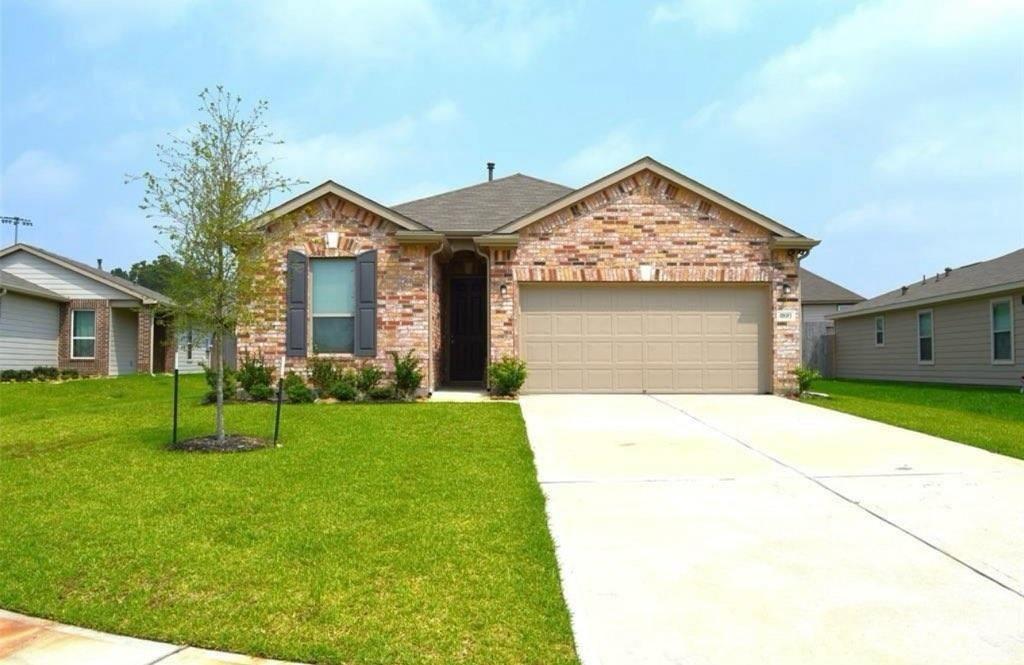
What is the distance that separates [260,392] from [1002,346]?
17373mm

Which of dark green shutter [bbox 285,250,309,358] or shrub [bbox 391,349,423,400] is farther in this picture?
dark green shutter [bbox 285,250,309,358]

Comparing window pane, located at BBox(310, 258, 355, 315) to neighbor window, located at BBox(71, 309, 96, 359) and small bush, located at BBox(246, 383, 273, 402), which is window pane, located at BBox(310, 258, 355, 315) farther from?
neighbor window, located at BBox(71, 309, 96, 359)

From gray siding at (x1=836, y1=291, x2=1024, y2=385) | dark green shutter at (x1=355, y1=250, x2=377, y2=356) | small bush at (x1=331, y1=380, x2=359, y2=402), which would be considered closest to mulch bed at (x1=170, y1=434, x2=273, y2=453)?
small bush at (x1=331, y1=380, x2=359, y2=402)

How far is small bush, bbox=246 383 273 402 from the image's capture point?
12859 millimetres

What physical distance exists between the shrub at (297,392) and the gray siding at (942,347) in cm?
1618

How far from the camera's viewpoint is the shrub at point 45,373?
20.3m

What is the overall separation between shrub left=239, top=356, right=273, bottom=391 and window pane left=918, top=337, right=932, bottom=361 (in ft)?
59.7

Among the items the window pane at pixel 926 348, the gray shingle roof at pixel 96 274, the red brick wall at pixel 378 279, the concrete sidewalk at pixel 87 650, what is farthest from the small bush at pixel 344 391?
the window pane at pixel 926 348

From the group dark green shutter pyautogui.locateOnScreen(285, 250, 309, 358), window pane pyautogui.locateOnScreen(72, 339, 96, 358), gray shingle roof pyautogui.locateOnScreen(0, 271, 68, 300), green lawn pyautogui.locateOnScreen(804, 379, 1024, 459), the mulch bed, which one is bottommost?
the mulch bed

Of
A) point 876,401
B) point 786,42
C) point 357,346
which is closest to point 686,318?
point 876,401

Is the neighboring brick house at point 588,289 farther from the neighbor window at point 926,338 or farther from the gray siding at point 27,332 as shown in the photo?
the gray siding at point 27,332

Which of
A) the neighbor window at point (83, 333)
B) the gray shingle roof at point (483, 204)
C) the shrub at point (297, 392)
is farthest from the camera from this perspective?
the neighbor window at point (83, 333)

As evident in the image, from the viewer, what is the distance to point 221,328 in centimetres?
848

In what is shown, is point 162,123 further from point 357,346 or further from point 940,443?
point 940,443
